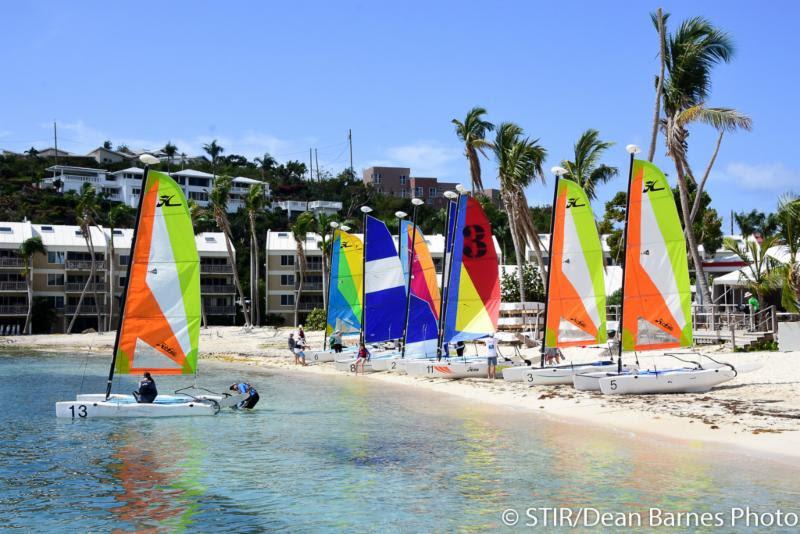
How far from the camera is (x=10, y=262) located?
78.7 meters

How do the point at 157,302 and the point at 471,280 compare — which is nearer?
the point at 157,302

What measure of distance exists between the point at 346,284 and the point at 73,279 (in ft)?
160

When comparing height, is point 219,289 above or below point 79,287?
below

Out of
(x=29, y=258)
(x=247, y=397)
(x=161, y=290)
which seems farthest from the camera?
(x=29, y=258)

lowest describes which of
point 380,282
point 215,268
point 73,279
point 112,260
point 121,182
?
point 380,282

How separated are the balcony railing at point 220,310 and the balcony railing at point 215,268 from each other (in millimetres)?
3839

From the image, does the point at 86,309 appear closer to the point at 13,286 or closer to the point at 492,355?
Answer: the point at 13,286

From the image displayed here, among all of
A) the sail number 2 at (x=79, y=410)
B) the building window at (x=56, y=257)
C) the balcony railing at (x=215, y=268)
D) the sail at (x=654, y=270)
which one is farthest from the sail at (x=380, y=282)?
the building window at (x=56, y=257)

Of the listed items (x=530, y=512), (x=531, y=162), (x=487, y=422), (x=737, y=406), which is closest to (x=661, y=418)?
(x=737, y=406)

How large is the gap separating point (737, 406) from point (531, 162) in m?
29.5

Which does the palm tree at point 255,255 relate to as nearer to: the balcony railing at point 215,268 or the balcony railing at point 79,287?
the balcony railing at point 215,268

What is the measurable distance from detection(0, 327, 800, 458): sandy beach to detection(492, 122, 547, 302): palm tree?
13.3m

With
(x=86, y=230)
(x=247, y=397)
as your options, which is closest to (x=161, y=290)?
(x=247, y=397)

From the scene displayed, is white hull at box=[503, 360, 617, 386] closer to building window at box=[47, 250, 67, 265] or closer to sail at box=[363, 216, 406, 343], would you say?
sail at box=[363, 216, 406, 343]
